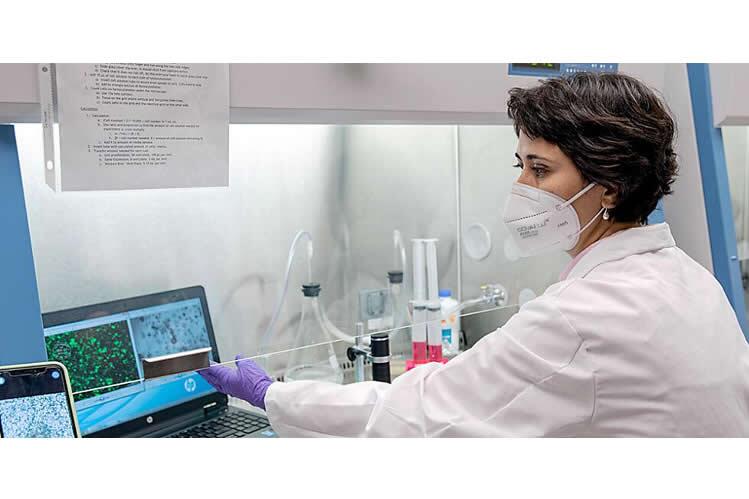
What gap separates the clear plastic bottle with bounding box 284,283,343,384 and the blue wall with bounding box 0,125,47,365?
0.51 metres

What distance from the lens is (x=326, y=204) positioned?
190cm

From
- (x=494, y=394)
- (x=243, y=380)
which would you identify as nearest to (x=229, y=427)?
(x=243, y=380)

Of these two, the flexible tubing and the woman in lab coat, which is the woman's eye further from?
the flexible tubing

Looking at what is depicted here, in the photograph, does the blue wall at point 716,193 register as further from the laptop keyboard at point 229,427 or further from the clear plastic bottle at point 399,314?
the laptop keyboard at point 229,427

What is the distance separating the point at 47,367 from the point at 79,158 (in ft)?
1.13

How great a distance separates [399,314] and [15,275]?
102cm

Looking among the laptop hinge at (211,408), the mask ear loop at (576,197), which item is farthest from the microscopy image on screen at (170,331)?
the mask ear loop at (576,197)

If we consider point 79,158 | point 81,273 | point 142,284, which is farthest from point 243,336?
point 79,158

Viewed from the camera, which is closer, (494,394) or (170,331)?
(494,394)

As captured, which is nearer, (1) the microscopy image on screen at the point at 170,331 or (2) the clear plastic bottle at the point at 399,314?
(1) the microscopy image on screen at the point at 170,331

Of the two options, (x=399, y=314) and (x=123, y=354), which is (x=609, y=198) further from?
(x=123, y=354)

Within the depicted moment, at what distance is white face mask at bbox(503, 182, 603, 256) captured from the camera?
119 centimetres

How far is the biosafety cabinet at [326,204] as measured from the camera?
1.22 metres

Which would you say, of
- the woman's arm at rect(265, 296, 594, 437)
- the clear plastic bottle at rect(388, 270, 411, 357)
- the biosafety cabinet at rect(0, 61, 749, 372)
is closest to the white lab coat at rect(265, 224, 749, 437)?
the woman's arm at rect(265, 296, 594, 437)
